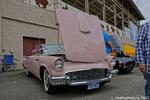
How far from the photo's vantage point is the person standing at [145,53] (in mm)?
3332

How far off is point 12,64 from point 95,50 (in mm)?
7415

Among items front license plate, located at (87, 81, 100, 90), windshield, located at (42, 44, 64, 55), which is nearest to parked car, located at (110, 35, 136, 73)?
windshield, located at (42, 44, 64, 55)

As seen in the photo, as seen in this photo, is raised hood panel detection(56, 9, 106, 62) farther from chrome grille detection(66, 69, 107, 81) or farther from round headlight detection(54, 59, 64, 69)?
round headlight detection(54, 59, 64, 69)

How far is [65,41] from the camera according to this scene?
630cm

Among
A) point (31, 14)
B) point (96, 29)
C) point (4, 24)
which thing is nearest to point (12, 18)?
point (4, 24)

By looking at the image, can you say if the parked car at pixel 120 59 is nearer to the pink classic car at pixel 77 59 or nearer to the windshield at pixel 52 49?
the windshield at pixel 52 49

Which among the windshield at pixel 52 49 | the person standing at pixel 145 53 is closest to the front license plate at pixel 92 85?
the windshield at pixel 52 49

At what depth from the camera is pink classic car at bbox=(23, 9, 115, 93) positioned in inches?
221

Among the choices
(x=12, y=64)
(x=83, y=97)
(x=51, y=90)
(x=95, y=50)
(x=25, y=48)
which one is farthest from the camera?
(x=25, y=48)

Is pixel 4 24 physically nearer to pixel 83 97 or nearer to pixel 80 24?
pixel 80 24

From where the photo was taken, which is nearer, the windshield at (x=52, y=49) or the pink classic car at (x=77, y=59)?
the pink classic car at (x=77, y=59)

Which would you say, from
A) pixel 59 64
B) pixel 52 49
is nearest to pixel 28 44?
pixel 52 49

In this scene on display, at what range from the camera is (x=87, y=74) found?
19.2 feet

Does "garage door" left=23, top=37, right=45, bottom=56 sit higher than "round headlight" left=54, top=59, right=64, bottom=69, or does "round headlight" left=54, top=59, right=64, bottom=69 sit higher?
"garage door" left=23, top=37, right=45, bottom=56
